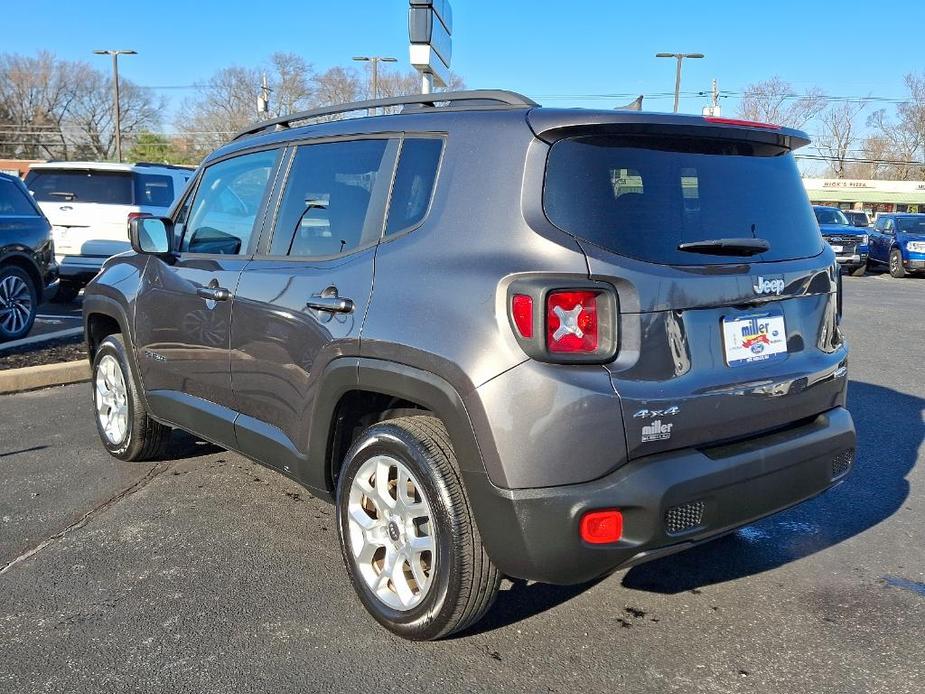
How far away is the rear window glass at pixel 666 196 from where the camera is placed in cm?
258

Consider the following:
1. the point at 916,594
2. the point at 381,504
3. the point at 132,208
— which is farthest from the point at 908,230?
the point at 381,504

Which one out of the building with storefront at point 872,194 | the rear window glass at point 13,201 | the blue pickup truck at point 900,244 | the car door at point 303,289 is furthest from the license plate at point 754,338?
the building with storefront at point 872,194

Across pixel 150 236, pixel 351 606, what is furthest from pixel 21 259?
pixel 351 606

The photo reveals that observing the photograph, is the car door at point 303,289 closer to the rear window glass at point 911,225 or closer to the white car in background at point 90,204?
the white car in background at point 90,204

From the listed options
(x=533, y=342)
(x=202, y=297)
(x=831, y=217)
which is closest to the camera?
(x=533, y=342)

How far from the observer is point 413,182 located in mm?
2992

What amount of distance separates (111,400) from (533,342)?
11.5 feet

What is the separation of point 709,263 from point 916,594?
1.75m

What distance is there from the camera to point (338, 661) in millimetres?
2797

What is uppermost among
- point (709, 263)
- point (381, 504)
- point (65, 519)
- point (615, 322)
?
point (709, 263)

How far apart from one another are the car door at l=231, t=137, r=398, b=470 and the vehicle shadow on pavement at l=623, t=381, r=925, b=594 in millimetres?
1596

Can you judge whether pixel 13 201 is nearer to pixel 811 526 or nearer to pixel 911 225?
pixel 811 526

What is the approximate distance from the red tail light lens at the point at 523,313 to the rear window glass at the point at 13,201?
25.6 feet

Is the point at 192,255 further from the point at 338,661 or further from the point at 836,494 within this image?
the point at 836,494
